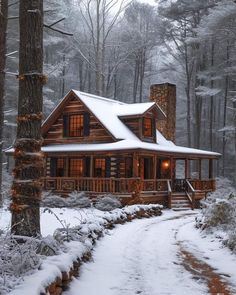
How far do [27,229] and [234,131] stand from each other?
86.4ft

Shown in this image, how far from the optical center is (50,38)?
115ft

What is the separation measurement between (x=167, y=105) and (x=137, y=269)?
84.9 feet

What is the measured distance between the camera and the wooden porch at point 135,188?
22000 millimetres

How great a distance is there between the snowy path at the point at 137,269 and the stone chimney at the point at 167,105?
2110cm

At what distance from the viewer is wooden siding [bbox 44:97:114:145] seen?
2533cm

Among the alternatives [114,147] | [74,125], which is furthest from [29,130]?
[74,125]

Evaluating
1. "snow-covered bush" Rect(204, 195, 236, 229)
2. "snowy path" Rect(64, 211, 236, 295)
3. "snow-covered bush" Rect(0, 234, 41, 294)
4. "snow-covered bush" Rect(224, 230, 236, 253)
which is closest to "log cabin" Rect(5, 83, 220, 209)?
"snow-covered bush" Rect(204, 195, 236, 229)

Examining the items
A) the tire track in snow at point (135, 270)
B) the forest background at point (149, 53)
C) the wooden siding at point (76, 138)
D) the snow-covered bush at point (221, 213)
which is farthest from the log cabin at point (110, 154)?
the tire track in snow at point (135, 270)

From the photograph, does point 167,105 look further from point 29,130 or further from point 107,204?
point 29,130

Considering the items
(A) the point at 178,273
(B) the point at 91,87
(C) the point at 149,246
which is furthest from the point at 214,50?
(A) the point at 178,273

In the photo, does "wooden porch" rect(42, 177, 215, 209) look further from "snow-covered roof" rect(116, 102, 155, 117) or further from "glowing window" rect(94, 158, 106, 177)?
"snow-covered roof" rect(116, 102, 155, 117)

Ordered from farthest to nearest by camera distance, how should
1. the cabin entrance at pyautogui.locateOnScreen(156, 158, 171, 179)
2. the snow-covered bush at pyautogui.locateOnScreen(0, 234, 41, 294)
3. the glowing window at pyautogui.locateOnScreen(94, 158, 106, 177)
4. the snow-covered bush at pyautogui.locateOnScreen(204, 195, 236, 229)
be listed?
the cabin entrance at pyautogui.locateOnScreen(156, 158, 171, 179) → the glowing window at pyautogui.locateOnScreen(94, 158, 106, 177) → the snow-covered bush at pyautogui.locateOnScreen(204, 195, 236, 229) → the snow-covered bush at pyautogui.locateOnScreen(0, 234, 41, 294)

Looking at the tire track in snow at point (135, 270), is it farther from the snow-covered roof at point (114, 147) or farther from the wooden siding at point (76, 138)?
the wooden siding at point (76, 138)

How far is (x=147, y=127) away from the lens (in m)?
27.3
